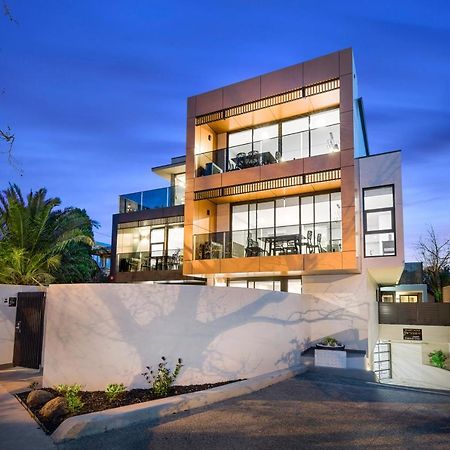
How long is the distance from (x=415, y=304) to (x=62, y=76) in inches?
729

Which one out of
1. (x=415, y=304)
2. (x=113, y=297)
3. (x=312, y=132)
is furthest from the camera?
(x=415, y=304)

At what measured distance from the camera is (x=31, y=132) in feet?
31.7

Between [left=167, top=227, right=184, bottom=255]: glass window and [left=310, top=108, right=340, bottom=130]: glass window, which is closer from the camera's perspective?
[left=310, top=108, right=340, bottom=130]: glass window

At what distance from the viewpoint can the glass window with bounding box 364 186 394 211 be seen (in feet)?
46.2

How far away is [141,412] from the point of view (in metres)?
6.40

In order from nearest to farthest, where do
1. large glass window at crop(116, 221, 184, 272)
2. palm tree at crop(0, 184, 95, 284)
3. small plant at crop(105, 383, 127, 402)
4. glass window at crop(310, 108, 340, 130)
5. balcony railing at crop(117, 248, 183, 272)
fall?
small plant at crop(105, 383, 127, 402)
palm tree at crop(0, 184, 95, 284)
glass window at crop(310, 108, 340, 130)
balcony railing at crop(117, 248, 183, 272)
large glass window at crop(116, 221, 184, 272)

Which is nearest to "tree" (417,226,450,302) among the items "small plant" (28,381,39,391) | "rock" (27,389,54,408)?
"small plant" (28,381,39,391)

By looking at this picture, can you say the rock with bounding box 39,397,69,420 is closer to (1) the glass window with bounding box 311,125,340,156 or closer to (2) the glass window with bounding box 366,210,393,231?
(2) the glass window with bounding box 366,210,393,231

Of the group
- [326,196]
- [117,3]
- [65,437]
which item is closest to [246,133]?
[326,196]

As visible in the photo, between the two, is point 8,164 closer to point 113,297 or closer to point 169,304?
point 113,297

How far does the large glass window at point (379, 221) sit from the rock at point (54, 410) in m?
10.8

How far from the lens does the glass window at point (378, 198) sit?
14.1 metres

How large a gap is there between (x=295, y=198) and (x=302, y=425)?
10901mm

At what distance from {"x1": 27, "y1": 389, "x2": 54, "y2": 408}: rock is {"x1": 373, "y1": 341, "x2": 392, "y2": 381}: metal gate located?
55.7ft
